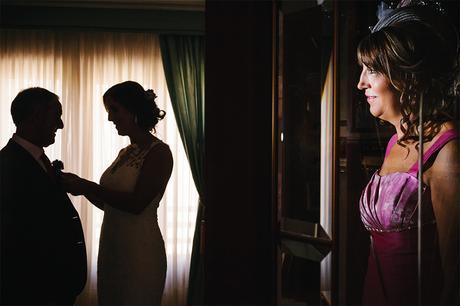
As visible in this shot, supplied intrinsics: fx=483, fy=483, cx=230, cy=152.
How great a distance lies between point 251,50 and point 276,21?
82 mm

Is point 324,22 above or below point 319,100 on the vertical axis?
above

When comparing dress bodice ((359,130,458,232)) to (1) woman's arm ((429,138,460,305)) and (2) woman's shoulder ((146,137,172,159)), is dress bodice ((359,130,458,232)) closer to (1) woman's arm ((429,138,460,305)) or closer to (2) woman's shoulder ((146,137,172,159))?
(1) woman's arm ((429,138,460,305))

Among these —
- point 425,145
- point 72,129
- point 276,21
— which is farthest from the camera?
point 72,129

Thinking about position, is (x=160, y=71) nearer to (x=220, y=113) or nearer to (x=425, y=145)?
(x=220, y=113)

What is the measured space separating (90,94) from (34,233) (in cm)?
171

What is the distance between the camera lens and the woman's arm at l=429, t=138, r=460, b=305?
2.99 ft

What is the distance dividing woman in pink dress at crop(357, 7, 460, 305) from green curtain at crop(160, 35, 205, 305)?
1896mm

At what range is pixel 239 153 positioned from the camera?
1075 mm

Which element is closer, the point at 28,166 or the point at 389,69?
the point at 389,69

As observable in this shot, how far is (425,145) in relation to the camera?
3.00 feet

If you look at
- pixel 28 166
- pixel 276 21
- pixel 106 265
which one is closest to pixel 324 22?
pixel 276 21

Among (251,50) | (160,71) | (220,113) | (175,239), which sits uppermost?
(160,71)

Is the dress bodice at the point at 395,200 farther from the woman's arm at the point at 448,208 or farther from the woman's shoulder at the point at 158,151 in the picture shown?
the woman's shoulder at the point at 158,151

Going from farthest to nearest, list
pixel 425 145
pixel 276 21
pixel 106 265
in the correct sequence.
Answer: pixel 106 265 → pixel 276 21 → pixel 425 145
